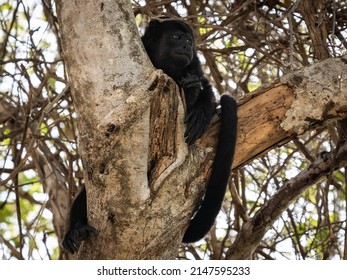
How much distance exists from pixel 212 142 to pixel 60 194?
1.97 meters

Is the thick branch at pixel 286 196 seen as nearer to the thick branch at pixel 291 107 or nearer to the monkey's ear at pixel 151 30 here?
the thick branch at pixel 291 107

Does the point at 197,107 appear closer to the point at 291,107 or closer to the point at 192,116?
the point at 192,116

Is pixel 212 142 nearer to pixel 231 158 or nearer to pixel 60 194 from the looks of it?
pixel 231 158

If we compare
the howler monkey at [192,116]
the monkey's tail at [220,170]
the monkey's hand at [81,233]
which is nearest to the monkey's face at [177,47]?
the howler monkey at [192,116]

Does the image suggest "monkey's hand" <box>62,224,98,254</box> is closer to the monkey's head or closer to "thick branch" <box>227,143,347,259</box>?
"thick branch" <box>227,143,347,259</box>

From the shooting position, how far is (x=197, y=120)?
3.11 metres

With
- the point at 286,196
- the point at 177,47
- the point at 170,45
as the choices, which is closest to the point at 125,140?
the point at 286,196

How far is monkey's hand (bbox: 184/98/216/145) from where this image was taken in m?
3.06

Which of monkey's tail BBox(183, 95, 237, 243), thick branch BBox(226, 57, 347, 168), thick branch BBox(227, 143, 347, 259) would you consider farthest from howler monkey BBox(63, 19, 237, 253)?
thick branch BBox(227, 143, 347, 259)

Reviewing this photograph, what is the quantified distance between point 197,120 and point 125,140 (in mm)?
421

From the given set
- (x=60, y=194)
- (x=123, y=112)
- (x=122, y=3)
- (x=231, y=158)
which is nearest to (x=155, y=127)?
(x=123, y=112)

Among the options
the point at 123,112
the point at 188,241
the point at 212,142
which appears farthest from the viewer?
the point at 188,241

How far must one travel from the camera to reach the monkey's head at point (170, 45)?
13.0ft

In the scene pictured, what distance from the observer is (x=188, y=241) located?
3.50 m
